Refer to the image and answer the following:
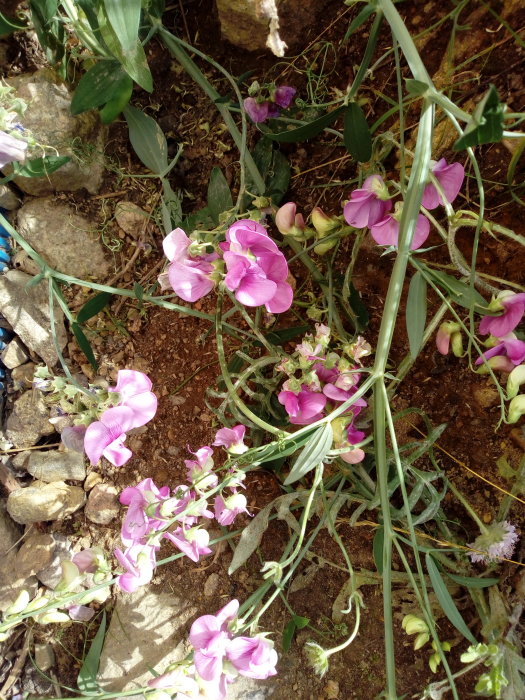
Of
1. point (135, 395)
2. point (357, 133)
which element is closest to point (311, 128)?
point (357, 133)

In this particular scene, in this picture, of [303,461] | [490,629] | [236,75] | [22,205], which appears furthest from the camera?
[22,205]

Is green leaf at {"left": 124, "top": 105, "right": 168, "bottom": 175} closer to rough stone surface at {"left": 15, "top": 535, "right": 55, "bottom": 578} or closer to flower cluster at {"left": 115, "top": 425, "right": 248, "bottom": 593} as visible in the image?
flower cluster at {"left": 115, "top": 425, "right": 248, "bottom": 593}

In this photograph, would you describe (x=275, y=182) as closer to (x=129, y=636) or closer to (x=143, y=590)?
(x=143, y=590)

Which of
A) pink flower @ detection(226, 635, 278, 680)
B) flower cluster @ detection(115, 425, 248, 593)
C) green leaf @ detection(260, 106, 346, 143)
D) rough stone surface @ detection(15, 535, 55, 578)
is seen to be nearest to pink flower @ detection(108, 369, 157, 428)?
flower cluster @ detection(115, 425, 248, 593)

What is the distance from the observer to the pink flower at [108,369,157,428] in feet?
2.96

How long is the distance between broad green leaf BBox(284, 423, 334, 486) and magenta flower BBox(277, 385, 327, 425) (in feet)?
0.23

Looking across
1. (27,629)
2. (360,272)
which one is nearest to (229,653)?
(360,272)

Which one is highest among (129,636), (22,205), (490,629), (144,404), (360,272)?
(22,205)

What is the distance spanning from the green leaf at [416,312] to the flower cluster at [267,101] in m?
0.51

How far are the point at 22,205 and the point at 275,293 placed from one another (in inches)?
33.5

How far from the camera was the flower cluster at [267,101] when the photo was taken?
1110mm

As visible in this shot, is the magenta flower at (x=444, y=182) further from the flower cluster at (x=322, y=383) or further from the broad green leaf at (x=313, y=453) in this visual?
the broad green leaf at (x=313, y=453)

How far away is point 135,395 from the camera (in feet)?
3.00

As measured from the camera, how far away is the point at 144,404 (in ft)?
2.99
